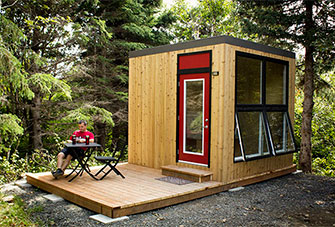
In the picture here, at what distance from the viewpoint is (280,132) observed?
6949 millimetres

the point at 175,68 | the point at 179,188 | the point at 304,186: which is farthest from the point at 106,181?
the point at 304,186

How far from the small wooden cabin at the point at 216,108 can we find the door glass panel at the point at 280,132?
22mm

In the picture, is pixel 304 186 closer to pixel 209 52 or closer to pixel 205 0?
pixel 209 52

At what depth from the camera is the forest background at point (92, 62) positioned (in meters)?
7.41

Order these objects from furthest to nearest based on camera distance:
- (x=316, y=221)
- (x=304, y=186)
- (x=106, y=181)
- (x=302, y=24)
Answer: (x=302, y=24) → (x=304, y=186) → (x=106, y=181) → (x=316, y=221)

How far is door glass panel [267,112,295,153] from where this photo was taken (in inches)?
267

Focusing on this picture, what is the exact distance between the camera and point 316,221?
13.7 feet

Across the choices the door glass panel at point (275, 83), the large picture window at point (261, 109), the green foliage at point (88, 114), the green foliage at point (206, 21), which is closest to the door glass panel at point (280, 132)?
the large picture window at point (261, 109)

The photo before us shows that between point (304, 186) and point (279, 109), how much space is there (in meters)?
1.74

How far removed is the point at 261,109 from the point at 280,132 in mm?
871

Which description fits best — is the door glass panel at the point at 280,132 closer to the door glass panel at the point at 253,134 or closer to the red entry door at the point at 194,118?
the door glass panel at the point at 253,134

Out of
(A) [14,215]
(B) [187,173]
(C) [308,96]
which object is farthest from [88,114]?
(C) [308,96]

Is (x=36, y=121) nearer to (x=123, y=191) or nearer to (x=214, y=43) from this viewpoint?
(x=123, y=191)

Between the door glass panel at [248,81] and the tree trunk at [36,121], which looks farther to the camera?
the tree trunk at [36,121]
